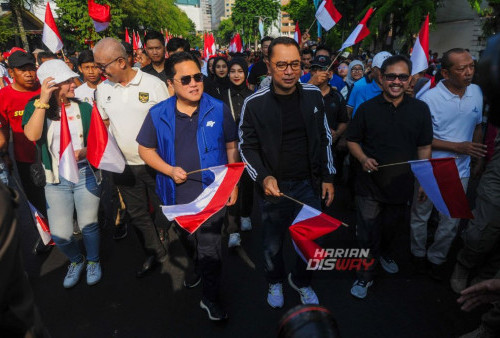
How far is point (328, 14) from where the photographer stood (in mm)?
6883

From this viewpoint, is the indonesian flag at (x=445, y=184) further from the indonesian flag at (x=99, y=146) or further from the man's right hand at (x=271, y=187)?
the indonesian flag at (x=99, y=146)

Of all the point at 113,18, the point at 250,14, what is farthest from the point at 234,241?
the point at 250,14

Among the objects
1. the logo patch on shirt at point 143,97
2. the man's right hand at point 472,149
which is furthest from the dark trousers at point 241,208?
the man's right hand at point 472,149

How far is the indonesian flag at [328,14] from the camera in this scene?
22.3 feet

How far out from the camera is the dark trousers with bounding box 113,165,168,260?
332 centimetres

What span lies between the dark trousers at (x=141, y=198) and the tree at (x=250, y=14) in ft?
270

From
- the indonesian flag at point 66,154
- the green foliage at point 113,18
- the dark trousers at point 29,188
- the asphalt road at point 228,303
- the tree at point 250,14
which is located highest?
the tree at point 250,14

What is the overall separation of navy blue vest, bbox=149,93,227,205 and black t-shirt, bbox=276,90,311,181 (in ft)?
1.72

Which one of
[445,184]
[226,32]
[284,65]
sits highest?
[226,32]

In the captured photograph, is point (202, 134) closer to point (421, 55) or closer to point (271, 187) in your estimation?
point (271, 187)

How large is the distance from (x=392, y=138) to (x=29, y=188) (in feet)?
13.4

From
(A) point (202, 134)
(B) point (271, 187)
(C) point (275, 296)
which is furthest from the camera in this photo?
(C) point (275, 296)

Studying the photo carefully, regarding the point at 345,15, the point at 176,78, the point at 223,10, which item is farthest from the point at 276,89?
the point at 223,10

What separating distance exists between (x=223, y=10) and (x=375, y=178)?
649 feet
